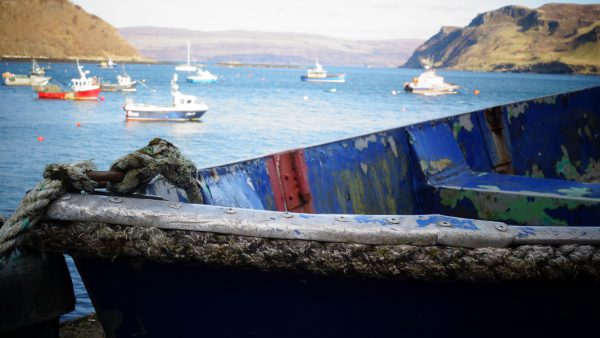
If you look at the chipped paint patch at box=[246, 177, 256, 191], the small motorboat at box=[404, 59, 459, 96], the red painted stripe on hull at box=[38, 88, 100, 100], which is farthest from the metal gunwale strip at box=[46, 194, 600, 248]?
the small motorboat at box=[404, 59, 459, 96]

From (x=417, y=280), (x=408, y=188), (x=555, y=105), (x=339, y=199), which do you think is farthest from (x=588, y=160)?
(x=417, y=280)

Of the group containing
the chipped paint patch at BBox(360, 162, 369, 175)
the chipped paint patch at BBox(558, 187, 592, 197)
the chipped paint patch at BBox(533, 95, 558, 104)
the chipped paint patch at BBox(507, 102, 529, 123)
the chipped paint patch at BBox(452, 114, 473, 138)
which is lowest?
the chipped paint patch at BBox(558, 187, 592, 197)

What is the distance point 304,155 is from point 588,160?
421 cm

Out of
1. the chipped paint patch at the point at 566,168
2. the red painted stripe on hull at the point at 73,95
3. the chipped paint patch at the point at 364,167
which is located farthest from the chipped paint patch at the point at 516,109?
the red painted stripe on hull at the point at 73,95

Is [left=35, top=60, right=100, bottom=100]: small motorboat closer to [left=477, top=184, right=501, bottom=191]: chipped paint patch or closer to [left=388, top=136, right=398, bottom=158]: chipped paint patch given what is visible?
[left=388, top=136, right=398, bottom=158]: chipped paint patch

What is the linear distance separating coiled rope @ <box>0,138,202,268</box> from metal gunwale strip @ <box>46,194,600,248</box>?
0.17 ft

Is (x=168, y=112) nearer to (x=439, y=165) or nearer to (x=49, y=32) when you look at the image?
(x=439, y=165)

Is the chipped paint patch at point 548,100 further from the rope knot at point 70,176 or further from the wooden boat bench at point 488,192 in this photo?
the rope knot at point 70,176

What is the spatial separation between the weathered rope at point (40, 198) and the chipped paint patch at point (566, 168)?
18.3ft

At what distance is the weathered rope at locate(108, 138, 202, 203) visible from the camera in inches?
94.0

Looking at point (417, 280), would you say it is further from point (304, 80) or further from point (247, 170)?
point (304, 80)

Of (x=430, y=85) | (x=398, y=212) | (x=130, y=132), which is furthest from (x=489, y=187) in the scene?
(x=430, y=85)

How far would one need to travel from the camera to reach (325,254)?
2.16 m

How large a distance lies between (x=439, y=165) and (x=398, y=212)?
0.60 m
